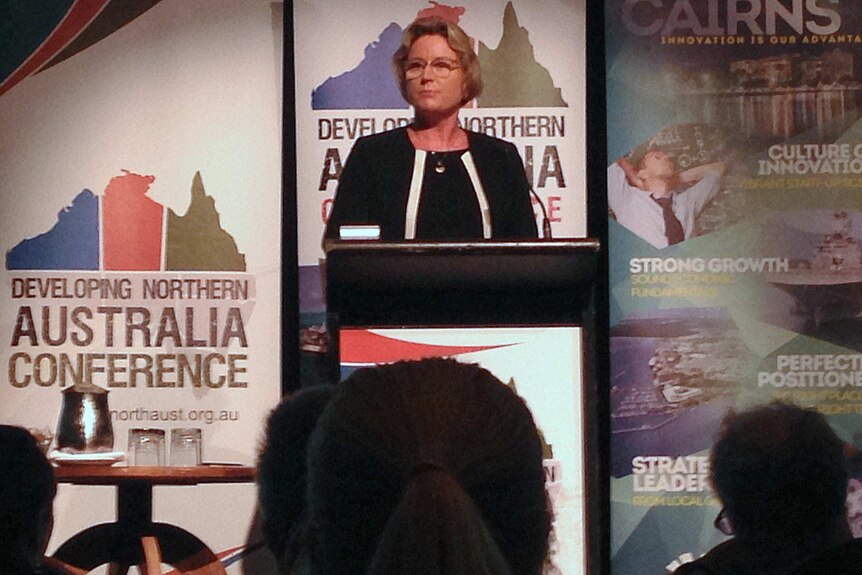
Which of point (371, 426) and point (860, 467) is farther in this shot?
point (860, 467)

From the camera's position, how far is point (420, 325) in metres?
2.51

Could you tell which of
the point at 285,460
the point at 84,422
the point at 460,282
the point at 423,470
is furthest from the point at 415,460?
the point at 84,422

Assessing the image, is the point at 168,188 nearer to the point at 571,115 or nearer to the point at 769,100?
the point at 571,115

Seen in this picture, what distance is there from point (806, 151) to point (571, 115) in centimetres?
79

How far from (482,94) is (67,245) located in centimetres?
147

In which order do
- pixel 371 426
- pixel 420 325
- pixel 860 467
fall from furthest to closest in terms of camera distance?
1. pixel 860 467
2. pixel 420 325
3. pixel 371 426

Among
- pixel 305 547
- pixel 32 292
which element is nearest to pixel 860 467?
pixel 32 292

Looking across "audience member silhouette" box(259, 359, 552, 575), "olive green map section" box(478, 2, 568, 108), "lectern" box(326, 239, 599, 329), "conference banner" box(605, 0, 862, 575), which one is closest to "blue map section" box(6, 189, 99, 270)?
"olive green map section" box(478, 2, 568, 108)

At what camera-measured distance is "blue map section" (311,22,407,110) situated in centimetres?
406

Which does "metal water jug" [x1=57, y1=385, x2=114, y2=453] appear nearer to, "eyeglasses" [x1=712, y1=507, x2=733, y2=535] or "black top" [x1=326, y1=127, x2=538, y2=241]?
"black top" [x1=326, y1=127, x2=538, y2=241]

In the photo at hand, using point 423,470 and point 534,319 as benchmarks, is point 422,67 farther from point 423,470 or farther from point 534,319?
point 423,470

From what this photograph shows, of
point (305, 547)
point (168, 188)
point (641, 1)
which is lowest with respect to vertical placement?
point (305, 547)

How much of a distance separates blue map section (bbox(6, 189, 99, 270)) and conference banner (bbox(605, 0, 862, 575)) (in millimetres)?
1735

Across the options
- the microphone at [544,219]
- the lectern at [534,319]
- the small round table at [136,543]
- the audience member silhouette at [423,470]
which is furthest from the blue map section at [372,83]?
the audience member silhouette at [423,470]
